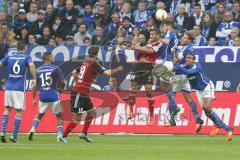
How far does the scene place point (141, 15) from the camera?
29.5m

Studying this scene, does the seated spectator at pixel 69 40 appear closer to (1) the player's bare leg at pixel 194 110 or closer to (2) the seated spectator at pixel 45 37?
(2) the seated spectator at pixel 45 37

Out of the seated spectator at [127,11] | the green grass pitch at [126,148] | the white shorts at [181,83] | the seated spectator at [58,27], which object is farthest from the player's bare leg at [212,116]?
the seated spectator at [58,27]

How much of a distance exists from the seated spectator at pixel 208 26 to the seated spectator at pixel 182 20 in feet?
1.59

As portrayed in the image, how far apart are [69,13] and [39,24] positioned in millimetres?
1163

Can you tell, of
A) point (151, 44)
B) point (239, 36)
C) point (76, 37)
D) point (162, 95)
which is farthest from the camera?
point (76, 37)

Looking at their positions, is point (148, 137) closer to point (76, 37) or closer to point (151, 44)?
point (151, 44)

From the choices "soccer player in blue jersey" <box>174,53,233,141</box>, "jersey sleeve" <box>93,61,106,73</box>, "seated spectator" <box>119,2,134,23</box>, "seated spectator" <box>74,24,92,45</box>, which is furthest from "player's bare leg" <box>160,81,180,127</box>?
"seated spectator" <box>119,2,134,23</box>

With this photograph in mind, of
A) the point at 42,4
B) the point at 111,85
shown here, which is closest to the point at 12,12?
the point at 42,4

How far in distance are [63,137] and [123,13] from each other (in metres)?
9.98

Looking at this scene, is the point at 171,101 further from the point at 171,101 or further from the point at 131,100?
the point at 131,100

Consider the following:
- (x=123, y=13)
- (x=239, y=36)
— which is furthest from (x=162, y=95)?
(x=123, y=13)

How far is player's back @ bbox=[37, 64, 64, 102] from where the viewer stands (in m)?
21.3

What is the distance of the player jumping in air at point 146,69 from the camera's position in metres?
22.3

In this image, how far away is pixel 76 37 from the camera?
94.1ft
